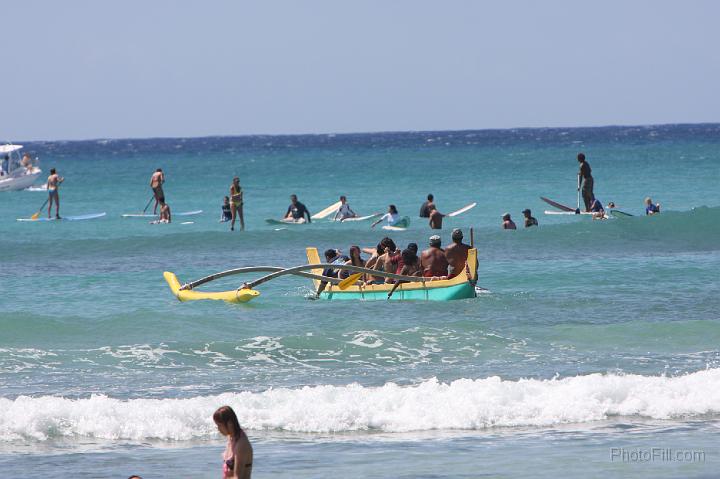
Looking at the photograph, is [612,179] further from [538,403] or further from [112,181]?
[538,403]

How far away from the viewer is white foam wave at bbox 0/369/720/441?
12.5 m

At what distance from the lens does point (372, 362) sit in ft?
52.2

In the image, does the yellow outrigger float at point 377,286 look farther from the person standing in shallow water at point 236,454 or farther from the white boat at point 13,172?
the white boat at point 13,172

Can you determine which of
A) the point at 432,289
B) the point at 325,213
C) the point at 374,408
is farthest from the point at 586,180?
the point at 374,408

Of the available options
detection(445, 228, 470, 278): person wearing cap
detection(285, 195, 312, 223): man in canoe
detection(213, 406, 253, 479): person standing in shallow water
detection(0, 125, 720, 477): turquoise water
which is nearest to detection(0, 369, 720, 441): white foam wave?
detection(0, 125, 720, 477): turquoise water

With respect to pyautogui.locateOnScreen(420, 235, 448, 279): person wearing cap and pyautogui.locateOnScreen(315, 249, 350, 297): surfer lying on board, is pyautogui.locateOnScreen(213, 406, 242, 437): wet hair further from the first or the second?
pyautogui.locateOnScreen(315, 249, 350, 297): surfer lying on board

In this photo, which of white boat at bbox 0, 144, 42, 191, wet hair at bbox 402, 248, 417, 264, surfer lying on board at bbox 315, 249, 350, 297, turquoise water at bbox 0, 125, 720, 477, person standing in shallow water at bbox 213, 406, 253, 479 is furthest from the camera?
white boat at bbox 0, 144, 42, 191

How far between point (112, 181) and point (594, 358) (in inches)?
2426

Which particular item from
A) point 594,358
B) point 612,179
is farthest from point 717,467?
point 612,179

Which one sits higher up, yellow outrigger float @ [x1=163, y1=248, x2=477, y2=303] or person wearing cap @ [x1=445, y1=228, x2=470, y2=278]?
person wearing cap @ [x1=445, y1=228, x2=470, y2=278]

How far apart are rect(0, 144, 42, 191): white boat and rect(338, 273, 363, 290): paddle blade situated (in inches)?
1618

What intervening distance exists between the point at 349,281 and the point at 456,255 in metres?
1.87

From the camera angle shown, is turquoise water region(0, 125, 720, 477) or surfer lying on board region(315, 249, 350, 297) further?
surfer lying on board region(315, 249, 350, 297)

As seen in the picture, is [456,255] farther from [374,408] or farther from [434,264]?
[374,408]
